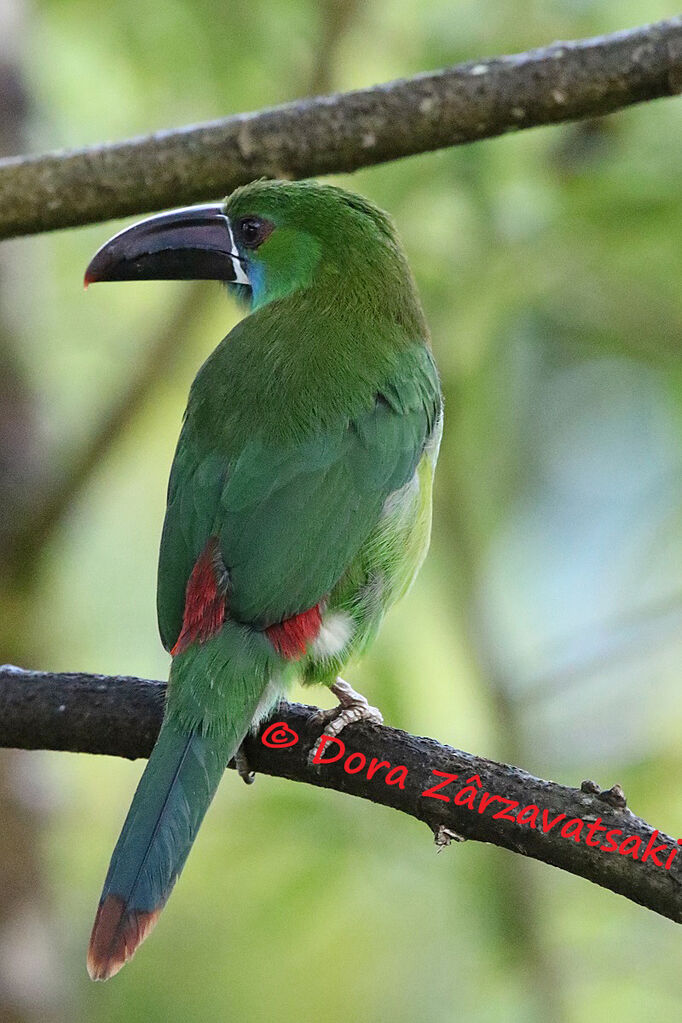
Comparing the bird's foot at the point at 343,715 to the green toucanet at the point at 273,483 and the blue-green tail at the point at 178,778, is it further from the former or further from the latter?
the blue-green tail at the point at 178,778

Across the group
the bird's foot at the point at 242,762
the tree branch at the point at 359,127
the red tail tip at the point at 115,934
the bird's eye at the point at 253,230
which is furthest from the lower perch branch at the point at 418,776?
the bird's eye at the point at 253,230

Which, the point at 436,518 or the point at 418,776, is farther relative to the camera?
the point at 436,518

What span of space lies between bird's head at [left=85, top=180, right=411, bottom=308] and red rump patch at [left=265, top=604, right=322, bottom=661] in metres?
0.98

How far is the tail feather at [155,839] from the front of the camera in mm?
2082

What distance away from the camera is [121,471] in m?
5.86

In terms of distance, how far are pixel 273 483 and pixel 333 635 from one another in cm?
32

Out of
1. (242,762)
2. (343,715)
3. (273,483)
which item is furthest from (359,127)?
(242,762)

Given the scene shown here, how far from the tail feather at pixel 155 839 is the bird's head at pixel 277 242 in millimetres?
1303

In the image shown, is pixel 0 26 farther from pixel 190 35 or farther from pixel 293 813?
pixel 293 813

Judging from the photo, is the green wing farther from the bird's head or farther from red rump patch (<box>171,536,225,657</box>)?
the bird's head

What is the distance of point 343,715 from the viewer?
99.3 inches

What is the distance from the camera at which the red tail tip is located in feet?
6.71

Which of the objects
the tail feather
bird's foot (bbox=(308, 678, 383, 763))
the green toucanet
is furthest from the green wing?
the tail feather

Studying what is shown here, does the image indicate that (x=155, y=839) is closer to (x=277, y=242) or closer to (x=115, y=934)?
(x=115, y=934)
